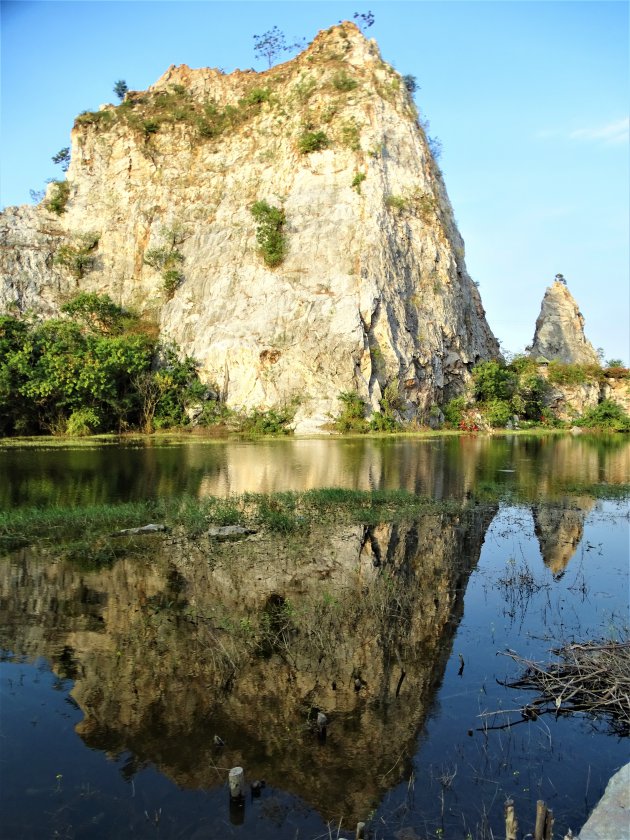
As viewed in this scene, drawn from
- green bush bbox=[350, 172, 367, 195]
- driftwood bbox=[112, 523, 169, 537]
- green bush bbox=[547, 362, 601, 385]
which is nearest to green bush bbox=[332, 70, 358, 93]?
green bush bbox=[350, 172, 367, 195]

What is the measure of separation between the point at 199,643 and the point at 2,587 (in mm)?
3865

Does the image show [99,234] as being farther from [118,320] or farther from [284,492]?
[284,492]

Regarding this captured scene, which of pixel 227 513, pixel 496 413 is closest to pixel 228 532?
pixel 227 513

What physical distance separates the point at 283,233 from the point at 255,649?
150ft

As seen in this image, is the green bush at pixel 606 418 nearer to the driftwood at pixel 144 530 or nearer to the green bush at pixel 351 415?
the green bush at pixel 351 415

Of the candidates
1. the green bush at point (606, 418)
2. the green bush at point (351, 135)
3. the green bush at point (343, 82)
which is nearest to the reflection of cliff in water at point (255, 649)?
the green bush at point (351, 135)

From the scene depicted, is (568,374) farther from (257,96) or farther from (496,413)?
(257,96)

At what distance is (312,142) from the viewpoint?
50.6m

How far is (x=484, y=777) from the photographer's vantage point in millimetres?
5219

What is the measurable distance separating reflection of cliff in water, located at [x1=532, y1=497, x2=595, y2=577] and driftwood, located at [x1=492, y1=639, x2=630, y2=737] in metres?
4.35

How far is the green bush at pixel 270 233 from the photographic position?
48.8 meters

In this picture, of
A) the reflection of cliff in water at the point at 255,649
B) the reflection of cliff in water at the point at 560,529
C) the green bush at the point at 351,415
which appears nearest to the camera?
the reflection of cliff in water at the point at 255,649

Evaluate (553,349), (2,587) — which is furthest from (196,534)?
(553,349)

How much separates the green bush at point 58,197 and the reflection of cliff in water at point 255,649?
54493mm
